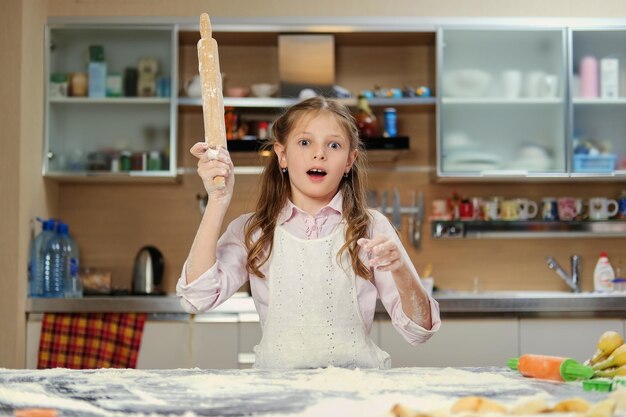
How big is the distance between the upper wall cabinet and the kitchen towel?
65 cm

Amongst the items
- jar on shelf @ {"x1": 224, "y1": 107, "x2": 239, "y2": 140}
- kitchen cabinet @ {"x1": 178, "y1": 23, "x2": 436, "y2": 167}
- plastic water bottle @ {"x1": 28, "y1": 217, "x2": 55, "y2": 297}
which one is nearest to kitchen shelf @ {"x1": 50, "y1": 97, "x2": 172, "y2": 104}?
kitchen cabinet @ {"x1": 178, "y1": 23, "x2": 436, "y2": 167}

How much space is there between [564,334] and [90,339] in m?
1.88

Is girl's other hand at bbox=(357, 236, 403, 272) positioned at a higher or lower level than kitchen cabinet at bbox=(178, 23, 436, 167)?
lower

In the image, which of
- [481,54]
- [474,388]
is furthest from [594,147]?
[474,388]

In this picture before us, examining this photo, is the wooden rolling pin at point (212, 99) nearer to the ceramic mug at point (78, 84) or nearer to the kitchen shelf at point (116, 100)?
the kitchen shelf at point (116, 100)

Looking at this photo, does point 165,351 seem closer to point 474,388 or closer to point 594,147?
point 594,147

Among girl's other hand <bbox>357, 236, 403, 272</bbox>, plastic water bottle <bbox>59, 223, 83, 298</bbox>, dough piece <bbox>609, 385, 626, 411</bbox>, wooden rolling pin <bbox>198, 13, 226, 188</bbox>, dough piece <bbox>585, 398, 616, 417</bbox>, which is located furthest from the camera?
plastic water bottle <bbox>59, 223, 83, 298</bbox>

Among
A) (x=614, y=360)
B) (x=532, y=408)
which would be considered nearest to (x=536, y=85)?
(x=614, y=360)

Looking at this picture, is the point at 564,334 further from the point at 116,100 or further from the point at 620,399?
the point at 620,399

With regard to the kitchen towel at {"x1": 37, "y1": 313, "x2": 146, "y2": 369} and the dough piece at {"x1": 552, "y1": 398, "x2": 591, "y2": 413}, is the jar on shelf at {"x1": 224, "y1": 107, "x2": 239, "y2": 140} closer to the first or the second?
the kitchen towel at {"x1": 37, "y1": 313, "x2": 146, "y2": 369}

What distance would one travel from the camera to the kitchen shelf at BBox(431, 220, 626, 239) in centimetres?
400

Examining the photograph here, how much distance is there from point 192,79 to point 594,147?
179 centimetres

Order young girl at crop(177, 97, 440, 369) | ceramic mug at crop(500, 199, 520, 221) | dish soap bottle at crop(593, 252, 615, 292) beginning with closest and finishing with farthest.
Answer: young girl at crop(177, 97, 440, 369), dish soap bottle at crop(593, 252, 615, 292), ceramic mug at crop(500, 199, 520, 221)

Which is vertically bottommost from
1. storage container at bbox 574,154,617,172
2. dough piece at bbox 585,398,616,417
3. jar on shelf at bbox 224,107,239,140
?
dough piece at bbox 585,398,616,417
